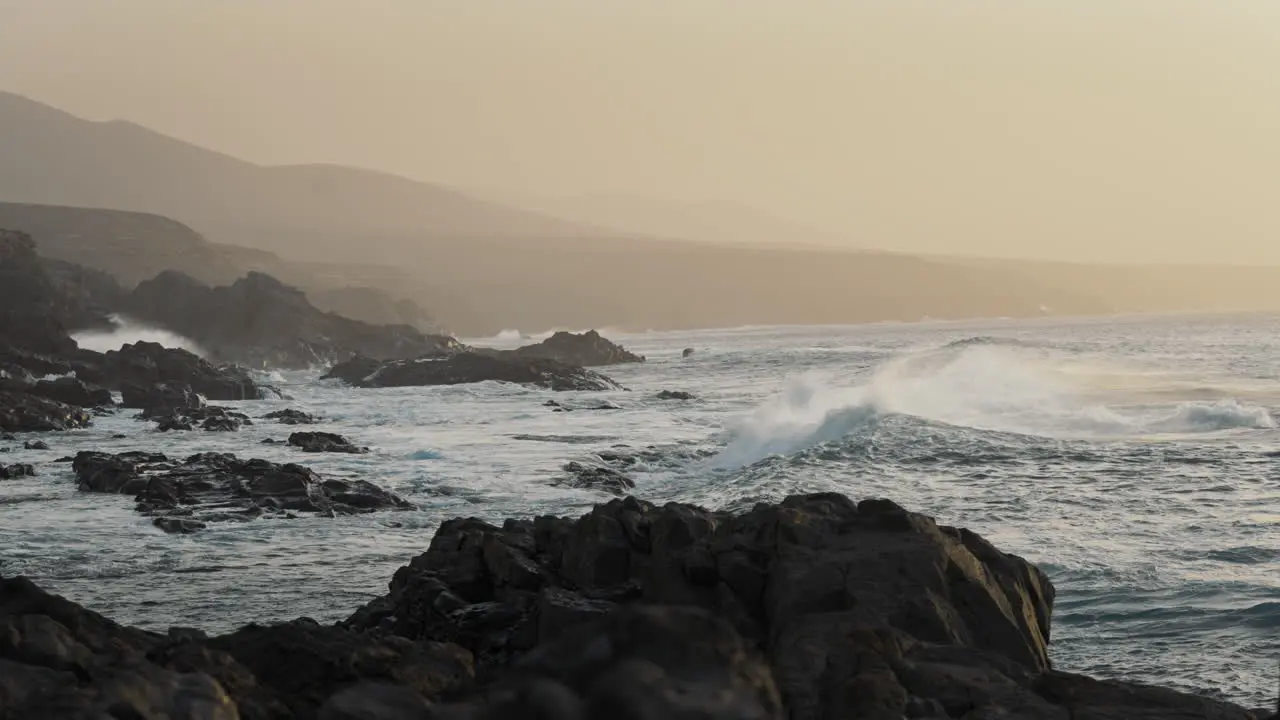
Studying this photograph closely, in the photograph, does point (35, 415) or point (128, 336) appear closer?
point (35, 415)

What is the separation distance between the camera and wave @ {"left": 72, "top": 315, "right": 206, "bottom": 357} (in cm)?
8181

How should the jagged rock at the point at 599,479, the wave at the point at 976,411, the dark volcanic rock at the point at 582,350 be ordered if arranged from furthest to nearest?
the dark volcanic rock at the point at 582,350 → the wave at the point at 976,411 → the jagged rock at the point at 599,479

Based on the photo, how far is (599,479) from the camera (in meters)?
26.8

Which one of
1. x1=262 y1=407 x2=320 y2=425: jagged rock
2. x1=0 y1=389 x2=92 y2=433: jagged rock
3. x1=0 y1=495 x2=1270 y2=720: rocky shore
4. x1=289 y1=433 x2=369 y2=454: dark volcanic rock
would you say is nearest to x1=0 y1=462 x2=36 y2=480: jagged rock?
x1=289 y1=433 x2=369 y2=454: dark volcanic rock

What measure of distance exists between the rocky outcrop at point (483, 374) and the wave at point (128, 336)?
2140 centimetres

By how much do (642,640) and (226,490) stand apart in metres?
22.0

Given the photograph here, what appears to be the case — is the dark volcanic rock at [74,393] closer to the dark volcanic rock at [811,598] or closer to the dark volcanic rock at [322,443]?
the dark volcanic rock at [322,443]

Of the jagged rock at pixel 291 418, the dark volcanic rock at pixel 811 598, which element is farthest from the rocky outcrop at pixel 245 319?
the dark volcanic rock at pixel 811 598

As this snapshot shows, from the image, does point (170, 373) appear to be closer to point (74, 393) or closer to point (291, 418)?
point (74, 393)

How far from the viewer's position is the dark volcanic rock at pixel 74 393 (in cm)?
4597

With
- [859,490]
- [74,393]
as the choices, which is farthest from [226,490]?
[74,393]

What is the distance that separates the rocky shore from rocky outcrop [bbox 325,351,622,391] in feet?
150

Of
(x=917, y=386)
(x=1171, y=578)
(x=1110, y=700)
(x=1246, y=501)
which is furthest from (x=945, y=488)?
(x=917, y=386)

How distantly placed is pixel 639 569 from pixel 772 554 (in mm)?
1431
